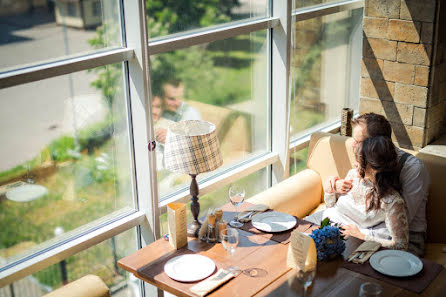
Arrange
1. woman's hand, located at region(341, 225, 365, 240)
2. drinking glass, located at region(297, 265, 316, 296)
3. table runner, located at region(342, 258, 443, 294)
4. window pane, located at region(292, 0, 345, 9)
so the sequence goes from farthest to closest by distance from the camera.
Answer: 1. window pane, located at region(292, 0, 345, 9)
2. woman's hand, located at region(341, 225, 365, 240)
3. table runner, located at region(342, 258, 443, 294)
4. drinking glass, located at region(297, 265, 316, 296)

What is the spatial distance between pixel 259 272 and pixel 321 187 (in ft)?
4.69

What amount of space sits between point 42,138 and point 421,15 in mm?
2837

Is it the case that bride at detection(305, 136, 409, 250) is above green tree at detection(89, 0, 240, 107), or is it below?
below

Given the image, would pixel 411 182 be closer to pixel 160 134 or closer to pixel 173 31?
pixel 160 134

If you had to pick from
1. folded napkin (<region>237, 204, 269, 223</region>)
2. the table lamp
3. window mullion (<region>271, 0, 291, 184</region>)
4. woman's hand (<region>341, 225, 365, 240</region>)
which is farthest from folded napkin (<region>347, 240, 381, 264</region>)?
window mullion (<region>271, 0, 291, 184</region>)

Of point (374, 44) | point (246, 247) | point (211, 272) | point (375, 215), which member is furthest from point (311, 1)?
point (211, 272)

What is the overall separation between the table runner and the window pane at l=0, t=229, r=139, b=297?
1.36 m

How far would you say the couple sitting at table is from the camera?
2.83 m

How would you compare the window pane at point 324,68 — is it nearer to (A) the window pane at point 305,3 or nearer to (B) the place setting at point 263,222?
(A) the window pane at point 305,3

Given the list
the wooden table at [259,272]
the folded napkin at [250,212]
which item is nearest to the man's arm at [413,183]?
the wooden table at [259,272]

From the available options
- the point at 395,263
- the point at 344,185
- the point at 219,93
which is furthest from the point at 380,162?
the point at 219,93

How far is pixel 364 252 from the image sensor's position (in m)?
2.71

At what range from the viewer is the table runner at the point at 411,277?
2445 mm

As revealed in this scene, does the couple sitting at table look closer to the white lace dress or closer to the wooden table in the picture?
the white lace dress
